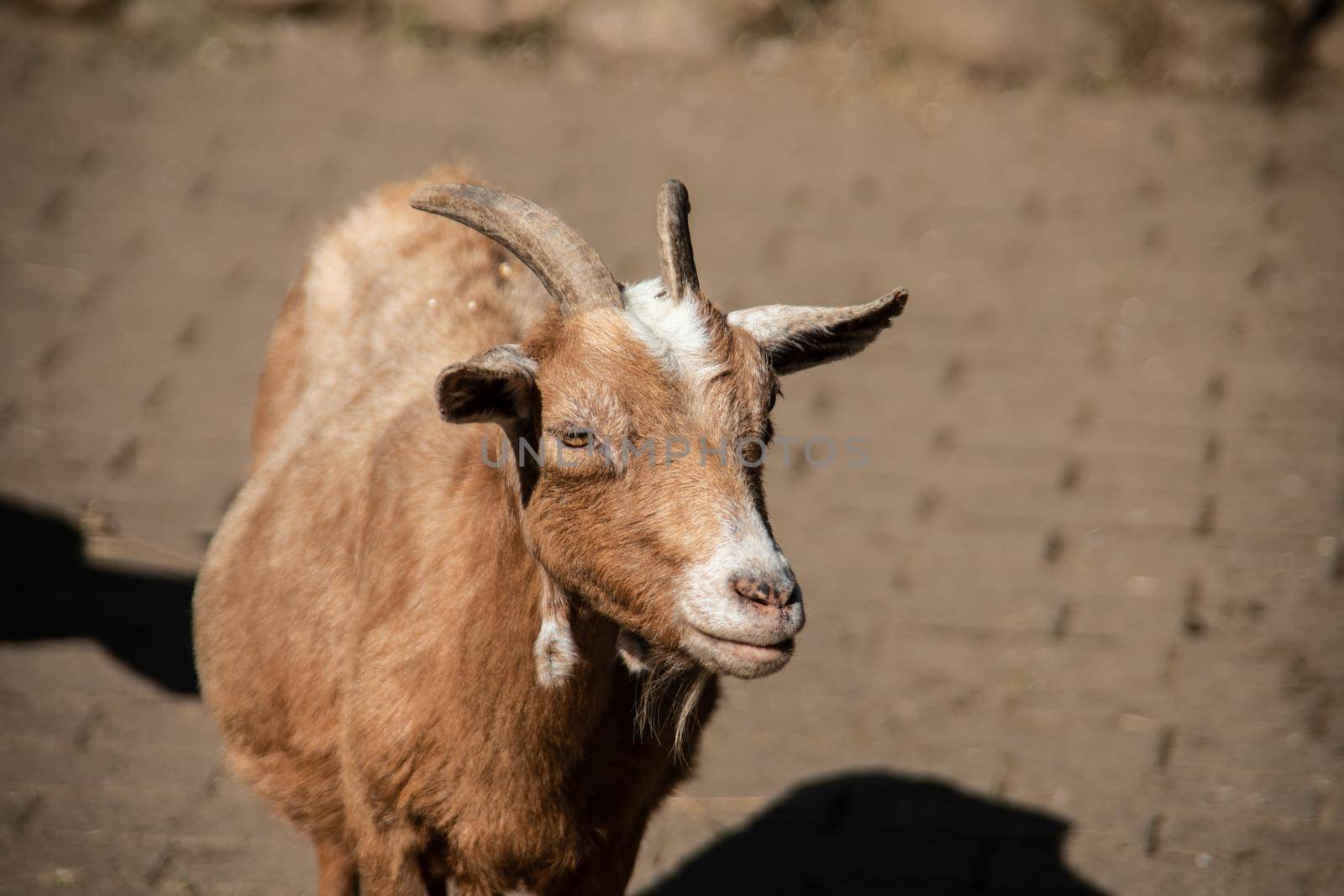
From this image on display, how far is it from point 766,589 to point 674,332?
592 mm

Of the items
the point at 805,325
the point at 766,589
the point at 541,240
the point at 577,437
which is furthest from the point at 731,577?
the point at 541,240

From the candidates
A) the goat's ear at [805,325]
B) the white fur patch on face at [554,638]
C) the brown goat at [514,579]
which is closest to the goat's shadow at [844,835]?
the brown goat at [514,579]

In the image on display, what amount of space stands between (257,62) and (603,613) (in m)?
6.99

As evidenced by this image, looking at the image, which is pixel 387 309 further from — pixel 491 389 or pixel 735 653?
pixel 735 653

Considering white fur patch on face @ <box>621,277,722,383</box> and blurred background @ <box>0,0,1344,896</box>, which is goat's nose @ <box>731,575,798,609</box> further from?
blurred background @ <box>0,0,1344,896</box>

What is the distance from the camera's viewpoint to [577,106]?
8.62 meters

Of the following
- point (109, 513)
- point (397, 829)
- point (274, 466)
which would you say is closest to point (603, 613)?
point (397, 829)

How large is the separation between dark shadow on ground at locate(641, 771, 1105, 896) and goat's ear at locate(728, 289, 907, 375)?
1801 mm

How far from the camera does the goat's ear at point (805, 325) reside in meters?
3.05

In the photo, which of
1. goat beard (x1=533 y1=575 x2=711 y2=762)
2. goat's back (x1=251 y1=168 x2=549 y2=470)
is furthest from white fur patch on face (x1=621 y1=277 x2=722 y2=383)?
goat's back (x1=251 y1=168 x2=549 y2=470)

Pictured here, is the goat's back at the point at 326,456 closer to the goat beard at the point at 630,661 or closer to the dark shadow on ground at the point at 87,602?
the goat beard at the point at 630,661

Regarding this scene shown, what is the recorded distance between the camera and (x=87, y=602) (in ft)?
16.8

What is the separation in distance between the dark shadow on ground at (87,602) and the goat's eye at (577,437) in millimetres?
2623

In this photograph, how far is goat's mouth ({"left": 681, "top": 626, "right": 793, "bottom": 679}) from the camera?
103 inches
